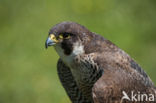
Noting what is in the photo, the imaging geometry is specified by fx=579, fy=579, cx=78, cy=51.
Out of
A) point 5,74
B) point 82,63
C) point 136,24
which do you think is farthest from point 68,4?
point 82,63

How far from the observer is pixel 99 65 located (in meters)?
6.75

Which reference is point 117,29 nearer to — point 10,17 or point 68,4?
point 68,4

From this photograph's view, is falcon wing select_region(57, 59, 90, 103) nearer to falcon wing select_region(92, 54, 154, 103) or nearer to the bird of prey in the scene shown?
the bird of prey

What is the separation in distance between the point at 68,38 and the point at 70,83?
2.98ft

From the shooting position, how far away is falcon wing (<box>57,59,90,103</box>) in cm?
746

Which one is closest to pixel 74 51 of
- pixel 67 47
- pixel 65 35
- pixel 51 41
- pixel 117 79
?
pixel 67 47

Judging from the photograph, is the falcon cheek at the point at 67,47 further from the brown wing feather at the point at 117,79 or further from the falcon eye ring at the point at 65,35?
the brown wing feather at the point at 117,79

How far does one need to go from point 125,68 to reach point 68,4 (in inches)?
172

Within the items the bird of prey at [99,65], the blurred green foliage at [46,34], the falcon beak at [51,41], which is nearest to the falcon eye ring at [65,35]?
the bird of prey at [99,65]

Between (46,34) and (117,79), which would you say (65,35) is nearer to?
(117,79)

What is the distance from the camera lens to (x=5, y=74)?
9773 millimetres

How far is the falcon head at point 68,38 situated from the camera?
266 inches

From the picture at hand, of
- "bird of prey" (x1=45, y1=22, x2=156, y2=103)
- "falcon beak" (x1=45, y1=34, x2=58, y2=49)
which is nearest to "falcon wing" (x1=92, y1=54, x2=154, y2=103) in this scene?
"bird of prey" (x1=45, y1=22, x2=156, y2=103)

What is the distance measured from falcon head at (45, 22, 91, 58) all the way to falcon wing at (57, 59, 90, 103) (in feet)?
1.68
